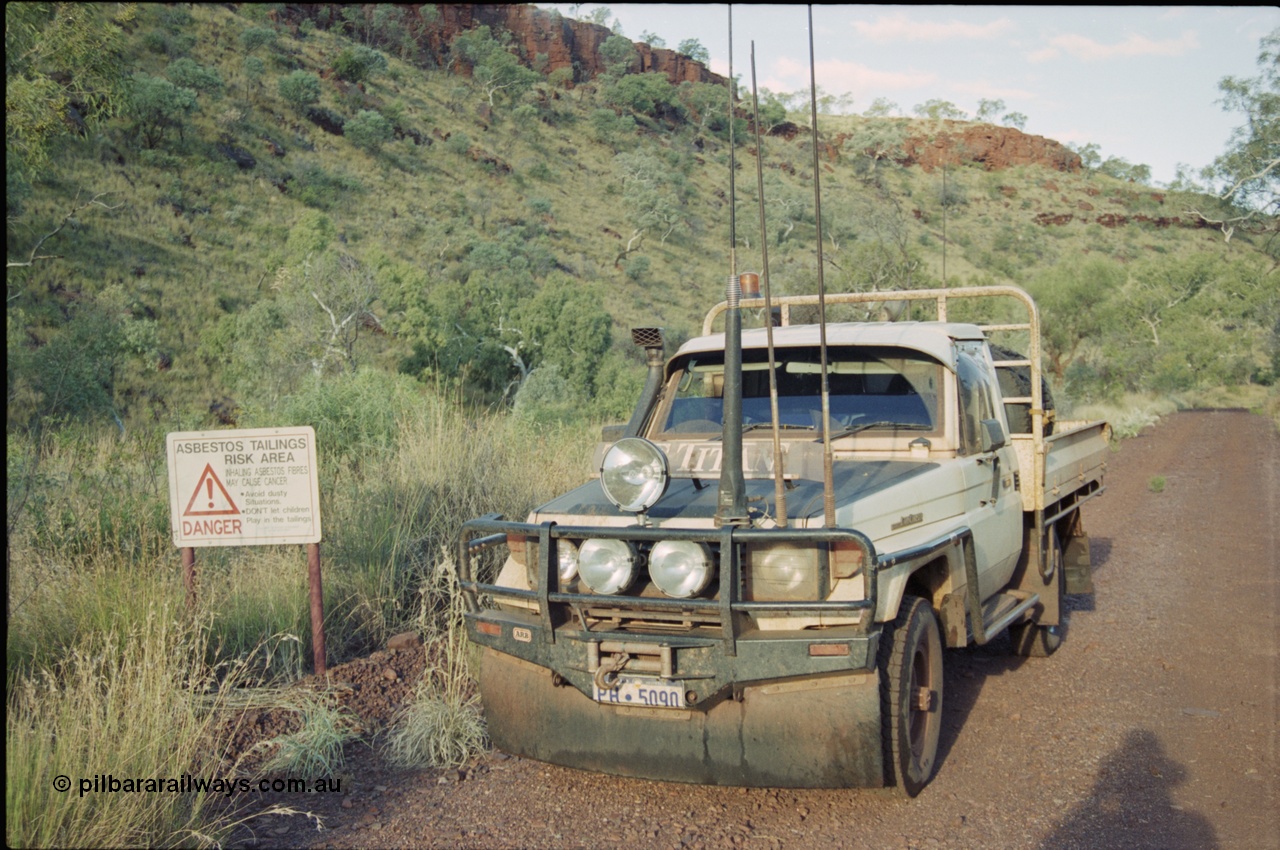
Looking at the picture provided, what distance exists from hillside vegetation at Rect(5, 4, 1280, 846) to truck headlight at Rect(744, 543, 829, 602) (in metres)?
1.82

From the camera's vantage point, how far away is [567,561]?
412 cm

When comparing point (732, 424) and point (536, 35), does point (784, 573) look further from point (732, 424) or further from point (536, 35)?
point (536, 35)

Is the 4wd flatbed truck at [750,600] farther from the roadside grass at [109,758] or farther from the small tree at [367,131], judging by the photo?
the small tree at [367,131]

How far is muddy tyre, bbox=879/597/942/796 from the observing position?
3.89 metres

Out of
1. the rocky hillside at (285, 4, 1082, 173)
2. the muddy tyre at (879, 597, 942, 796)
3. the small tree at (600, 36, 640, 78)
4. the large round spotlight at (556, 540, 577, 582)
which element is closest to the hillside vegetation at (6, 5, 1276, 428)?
the rocky hillside at (285, 4, 1082, 173)

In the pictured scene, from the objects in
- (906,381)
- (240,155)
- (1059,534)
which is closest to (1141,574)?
(1059,534)

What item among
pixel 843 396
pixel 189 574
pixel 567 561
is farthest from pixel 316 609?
pixel 843 396

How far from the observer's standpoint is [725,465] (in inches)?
155

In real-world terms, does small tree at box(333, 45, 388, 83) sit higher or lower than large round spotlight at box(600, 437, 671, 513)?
higher

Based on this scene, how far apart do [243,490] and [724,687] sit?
2.96 m

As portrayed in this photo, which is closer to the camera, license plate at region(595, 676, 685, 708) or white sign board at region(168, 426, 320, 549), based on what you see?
license plate at region(595, 676, 685, 708)

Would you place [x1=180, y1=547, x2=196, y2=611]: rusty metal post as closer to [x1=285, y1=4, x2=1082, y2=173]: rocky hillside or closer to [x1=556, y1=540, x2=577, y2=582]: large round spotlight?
[x1=556, y1=540, x2=577, y2=582]: large round spotlight

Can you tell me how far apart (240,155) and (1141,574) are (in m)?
33.9

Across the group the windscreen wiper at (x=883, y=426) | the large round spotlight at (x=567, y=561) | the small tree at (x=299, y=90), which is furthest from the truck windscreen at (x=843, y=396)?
the small tree at (x=299, y=90)
